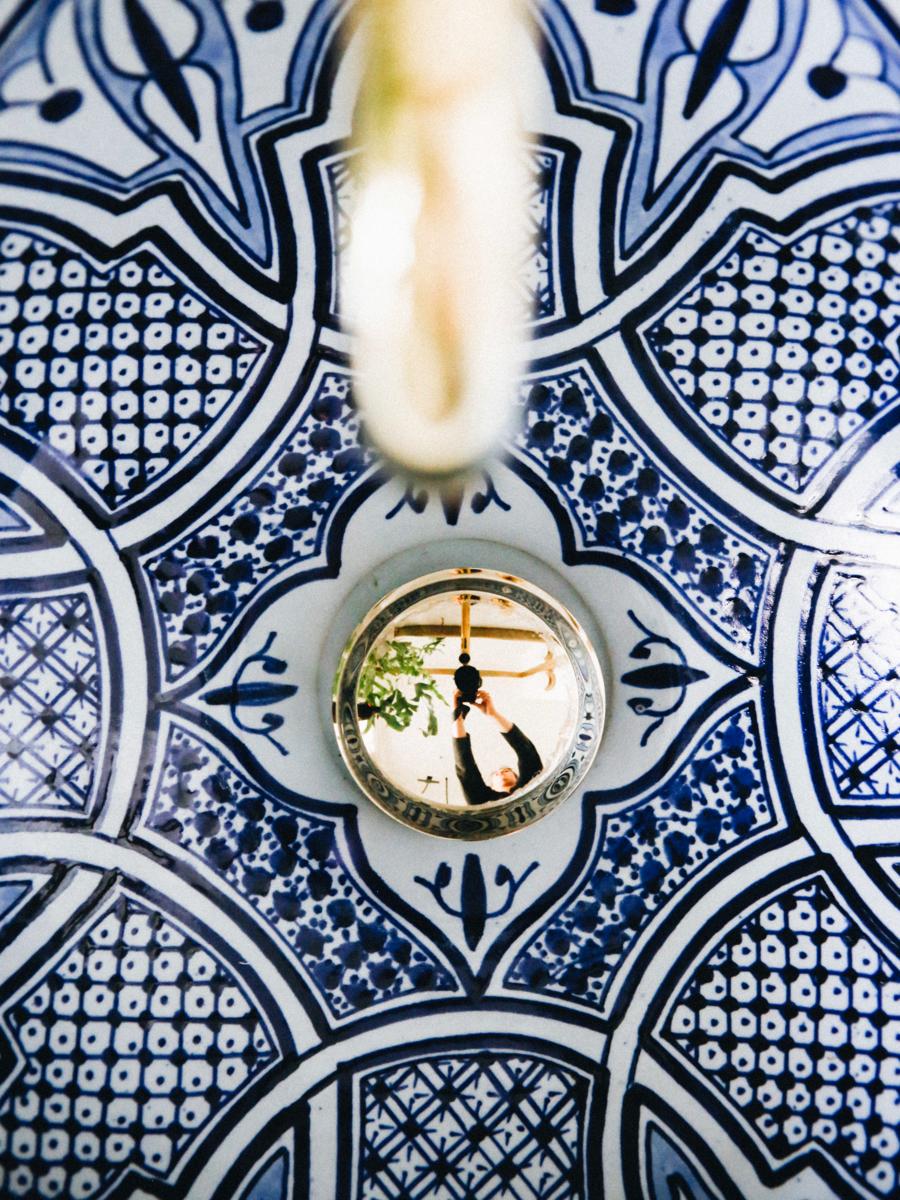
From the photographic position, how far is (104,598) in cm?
144

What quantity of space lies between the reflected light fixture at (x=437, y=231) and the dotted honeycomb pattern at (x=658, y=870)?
0.44 metres

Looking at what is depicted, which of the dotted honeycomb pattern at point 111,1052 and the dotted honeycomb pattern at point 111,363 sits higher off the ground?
the dotted honeycomb pattern at point 111,363

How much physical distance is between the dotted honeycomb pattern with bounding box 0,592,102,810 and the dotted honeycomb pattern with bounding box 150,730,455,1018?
0.41 ft

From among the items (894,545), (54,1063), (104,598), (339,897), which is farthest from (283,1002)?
(894,545)

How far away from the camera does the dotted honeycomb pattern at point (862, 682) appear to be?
1.44 metres

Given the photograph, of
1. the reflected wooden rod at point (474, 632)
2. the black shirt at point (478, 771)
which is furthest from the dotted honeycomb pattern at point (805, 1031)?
the reflected wooden rod at point (474, 632)

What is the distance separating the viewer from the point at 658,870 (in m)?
1.46

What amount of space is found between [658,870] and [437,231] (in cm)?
75

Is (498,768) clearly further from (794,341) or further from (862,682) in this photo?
(794,341)

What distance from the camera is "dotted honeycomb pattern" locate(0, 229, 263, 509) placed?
142 cm

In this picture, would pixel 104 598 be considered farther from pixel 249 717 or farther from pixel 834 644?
pixel 834 644

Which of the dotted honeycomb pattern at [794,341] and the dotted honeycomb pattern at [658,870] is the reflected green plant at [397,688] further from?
the dotted honeycomb pattern at [794,341]

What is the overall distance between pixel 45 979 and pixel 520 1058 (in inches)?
21.3

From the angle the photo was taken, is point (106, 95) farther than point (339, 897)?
No
